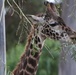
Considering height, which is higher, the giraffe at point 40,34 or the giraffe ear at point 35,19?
the giraffe ear at point 35,19

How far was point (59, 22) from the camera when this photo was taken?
213 cm

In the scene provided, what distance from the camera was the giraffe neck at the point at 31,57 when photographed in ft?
A: 6.82

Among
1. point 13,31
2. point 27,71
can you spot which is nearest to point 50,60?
point 13,31

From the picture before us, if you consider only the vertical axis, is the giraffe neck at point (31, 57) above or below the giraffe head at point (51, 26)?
below

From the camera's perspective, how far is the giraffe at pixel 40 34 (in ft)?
6.76

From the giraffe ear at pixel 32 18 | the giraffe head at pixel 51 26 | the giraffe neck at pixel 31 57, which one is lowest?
the giraffe neck at pixel 31 57

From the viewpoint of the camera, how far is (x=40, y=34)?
2064 millimetres

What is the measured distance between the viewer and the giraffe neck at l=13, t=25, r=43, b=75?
2.08 m

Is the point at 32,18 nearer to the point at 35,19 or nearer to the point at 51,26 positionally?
the point at 35,19

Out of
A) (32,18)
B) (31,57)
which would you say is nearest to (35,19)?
(32,18)

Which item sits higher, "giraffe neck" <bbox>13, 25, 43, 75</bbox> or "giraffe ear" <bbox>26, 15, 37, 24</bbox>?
"giraffe ear" <bbox>26, 15, 37, 24</bbox>

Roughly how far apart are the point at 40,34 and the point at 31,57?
6.0 inches

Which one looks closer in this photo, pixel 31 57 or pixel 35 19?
pixel 35 19

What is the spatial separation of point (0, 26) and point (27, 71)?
1.06 feet
